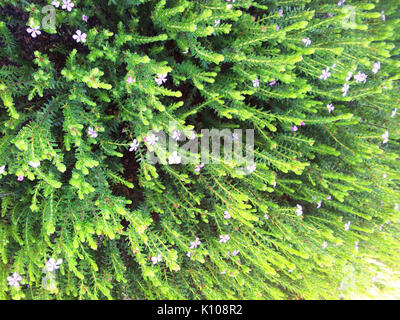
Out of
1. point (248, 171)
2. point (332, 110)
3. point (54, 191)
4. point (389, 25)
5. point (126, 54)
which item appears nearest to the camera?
point (126, 54)

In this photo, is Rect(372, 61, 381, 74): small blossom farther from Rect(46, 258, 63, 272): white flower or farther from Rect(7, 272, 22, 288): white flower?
Rect(7, 272, 22, 288): white flower

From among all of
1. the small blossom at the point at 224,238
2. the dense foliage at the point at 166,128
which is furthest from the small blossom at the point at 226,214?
the small blossom at the point at 224,238

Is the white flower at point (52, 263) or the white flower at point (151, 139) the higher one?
the white flower at point (151, 139)

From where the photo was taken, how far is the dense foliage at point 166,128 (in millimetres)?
1668

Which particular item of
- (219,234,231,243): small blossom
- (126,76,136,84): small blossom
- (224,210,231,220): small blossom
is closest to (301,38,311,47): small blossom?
(126,76,136,84): small blossom

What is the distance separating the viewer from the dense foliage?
5.47 feet

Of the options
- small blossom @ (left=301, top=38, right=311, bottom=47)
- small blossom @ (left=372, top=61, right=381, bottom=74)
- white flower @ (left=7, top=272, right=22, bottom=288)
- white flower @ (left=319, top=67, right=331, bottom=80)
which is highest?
small blossom @ (left=301, top=38, right=311, bottom=47)

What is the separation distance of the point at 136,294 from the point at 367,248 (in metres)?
2.61

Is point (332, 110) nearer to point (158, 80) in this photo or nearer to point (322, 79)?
point (322, 79)

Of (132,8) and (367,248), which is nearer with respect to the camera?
(132,8)

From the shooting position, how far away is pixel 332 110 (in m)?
2.55

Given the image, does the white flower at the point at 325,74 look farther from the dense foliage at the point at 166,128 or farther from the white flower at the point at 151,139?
the white flower at the point at 151,139
